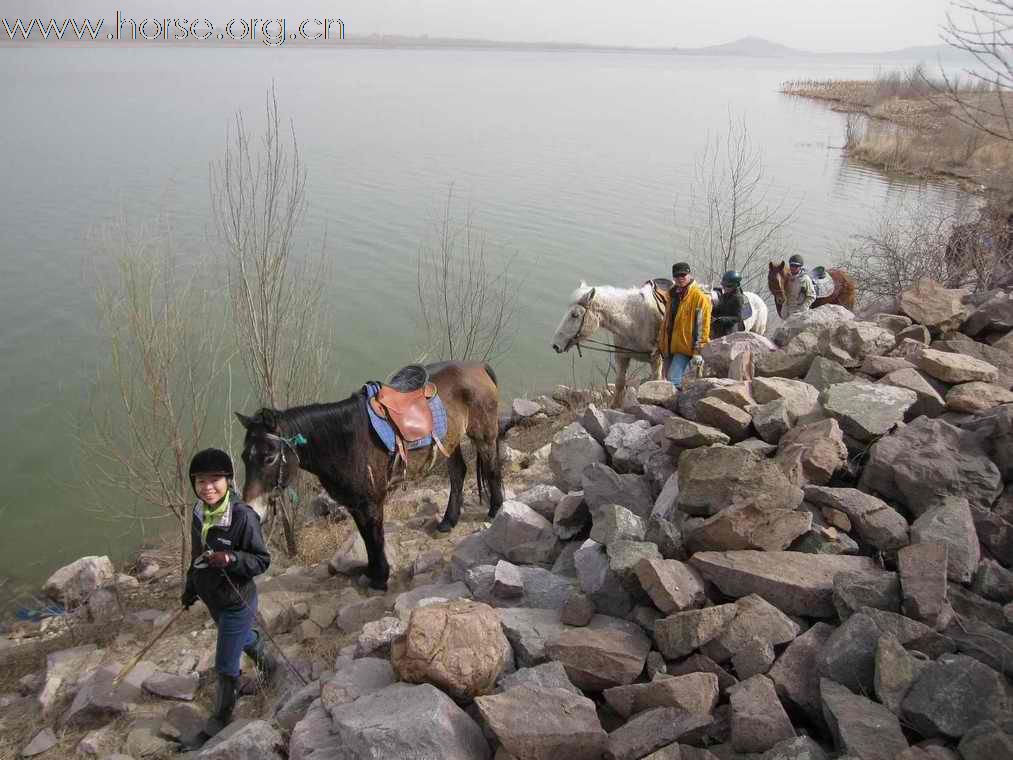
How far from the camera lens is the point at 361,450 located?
5.86 metres

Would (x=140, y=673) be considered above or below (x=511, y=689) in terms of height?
below

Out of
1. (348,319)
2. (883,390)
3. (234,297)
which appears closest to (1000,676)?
(883,390)

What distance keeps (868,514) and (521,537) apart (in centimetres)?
257

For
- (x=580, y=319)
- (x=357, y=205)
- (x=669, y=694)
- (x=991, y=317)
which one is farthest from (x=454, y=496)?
(x=357, y=205)

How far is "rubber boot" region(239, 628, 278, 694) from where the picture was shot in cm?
506

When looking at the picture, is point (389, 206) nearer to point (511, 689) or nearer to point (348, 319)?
point (348, 319)

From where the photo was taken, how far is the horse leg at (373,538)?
19.6 ft

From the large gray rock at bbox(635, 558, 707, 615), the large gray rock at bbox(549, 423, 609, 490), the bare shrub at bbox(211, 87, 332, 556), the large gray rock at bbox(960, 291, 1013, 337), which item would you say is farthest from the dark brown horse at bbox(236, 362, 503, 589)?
the large gray rock at bbox(960, 291, 1013, 337)

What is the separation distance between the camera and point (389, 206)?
22.7 meters

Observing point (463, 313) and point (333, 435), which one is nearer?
point (333, 435)

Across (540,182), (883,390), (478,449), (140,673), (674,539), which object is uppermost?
(540,182)

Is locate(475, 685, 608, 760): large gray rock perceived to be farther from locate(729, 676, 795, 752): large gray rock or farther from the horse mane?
the horse mane

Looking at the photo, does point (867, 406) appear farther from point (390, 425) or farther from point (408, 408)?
point (390, 425)

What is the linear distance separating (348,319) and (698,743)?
1395 cm
